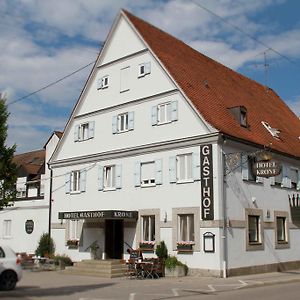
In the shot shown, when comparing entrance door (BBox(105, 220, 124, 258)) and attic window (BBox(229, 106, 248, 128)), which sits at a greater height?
attic window (BBox(229, 106, 248, 128))

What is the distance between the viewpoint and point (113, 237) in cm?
2656

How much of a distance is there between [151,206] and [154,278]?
12.6ft

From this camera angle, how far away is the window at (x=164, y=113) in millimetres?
24161

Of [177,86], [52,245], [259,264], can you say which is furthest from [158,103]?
[52,245]

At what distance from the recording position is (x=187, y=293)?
16.6 meters

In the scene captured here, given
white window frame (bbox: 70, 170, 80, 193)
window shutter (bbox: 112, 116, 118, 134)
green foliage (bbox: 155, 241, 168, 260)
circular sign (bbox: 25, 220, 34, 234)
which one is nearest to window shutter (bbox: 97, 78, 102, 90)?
window shutter (bbox: 112, 116, 118, 134)

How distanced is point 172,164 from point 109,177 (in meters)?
4.83

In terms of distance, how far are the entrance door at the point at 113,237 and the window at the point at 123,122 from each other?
4839mm

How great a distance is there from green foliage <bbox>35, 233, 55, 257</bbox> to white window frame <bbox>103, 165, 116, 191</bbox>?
5413 millimetres

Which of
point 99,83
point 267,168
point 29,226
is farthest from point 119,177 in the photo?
point 29,226

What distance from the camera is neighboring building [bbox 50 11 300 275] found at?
2250 cm

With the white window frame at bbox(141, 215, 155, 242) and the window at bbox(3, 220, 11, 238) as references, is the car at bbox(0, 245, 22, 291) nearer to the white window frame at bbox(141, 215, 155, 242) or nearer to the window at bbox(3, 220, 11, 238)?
the white window frame at bbox(141, 215, 155, 242)

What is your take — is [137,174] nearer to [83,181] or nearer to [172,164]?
[172,164]

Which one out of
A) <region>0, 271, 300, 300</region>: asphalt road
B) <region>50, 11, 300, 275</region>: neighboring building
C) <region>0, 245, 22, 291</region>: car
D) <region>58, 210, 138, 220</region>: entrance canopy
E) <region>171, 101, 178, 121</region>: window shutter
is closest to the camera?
<region>0, 271, 300, 300</region>: asphalt road
